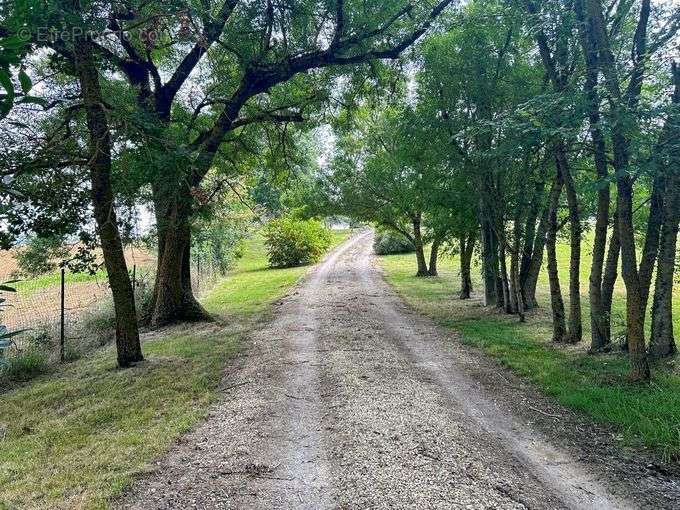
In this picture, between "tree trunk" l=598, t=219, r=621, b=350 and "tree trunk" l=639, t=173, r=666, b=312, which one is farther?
"tree trunk" l=598, t=219, r=621, b=350

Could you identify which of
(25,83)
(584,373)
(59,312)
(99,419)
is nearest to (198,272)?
(59,312)

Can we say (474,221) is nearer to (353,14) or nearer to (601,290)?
(601,290)

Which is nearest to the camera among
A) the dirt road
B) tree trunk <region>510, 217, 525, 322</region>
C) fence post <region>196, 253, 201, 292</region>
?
the dirt road

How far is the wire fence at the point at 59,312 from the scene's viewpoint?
9.33 meters

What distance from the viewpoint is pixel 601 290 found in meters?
7.75

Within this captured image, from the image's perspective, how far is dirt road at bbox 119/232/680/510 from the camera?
3678mm

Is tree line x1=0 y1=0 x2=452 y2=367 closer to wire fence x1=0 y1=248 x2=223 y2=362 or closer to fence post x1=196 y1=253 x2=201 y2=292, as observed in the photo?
wire fence x1=0 y1=248 x2=223 y2=362

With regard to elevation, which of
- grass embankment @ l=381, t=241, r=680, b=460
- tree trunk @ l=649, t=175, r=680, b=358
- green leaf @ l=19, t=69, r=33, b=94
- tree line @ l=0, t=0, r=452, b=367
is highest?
tree line @ l=0, t=0, r=452, b=367

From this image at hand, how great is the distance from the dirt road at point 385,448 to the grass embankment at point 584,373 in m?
0.39

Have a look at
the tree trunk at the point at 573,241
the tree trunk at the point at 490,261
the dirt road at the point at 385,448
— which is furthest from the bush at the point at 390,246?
the dirt road at the point at 385,448

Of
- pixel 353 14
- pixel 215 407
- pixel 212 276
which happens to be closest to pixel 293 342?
pixel 215 407

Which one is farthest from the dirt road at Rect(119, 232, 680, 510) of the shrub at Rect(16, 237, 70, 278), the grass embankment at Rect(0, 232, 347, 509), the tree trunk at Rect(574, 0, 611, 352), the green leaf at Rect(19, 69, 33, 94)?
the shrub at Rect(16, 237, 70, 278)

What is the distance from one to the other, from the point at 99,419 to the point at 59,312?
18.4 feet

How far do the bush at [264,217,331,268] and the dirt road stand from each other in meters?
24.2
